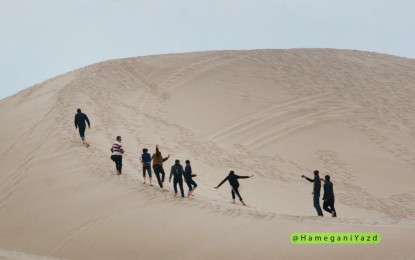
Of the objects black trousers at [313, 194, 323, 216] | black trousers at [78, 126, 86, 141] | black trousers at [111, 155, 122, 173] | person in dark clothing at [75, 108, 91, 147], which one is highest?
person in dark clothing at [75, 108, 91, 147]

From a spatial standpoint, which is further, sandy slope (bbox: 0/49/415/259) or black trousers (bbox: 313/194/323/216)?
black trousers (bbox: 313/194/323/216)

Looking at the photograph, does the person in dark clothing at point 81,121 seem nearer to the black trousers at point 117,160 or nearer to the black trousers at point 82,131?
the black trousers at point 82,131

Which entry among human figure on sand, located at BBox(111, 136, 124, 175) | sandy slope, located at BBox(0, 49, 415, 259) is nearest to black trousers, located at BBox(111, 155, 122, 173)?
human figure on sand, located at BBox(111, 136, 124, 175)

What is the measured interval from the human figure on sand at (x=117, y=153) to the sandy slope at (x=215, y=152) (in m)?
0.28

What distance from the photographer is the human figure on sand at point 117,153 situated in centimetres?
1789

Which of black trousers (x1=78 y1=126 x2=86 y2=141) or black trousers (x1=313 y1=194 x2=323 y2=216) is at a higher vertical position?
black trousers (x1=78 y1=126 x2=86 y2=141)

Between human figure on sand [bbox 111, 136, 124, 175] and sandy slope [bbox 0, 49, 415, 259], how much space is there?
284 millimetres

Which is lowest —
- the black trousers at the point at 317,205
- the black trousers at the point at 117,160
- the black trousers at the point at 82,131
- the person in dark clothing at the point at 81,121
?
the black trousers at the point at 317,205

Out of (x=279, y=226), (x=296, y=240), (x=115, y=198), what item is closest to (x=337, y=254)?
(x=296, y=240)

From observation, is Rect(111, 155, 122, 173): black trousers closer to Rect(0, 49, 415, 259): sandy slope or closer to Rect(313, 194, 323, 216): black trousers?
Rect(0, 49, 415, 259): sandy slope

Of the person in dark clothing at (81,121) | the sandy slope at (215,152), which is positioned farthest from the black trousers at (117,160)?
→ the person in dark clothing at (81,121)

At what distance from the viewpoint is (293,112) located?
3059 centimetres

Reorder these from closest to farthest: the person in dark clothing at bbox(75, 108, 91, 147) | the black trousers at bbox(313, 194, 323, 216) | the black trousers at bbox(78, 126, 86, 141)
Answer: the black trousers at bbox(313, 194, 323, 216)
the person in dark clothing at bbox(75, 108, 91, 147)
the black trousers at bbox(78, 126, 86, 141)

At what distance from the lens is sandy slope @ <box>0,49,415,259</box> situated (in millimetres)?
14312
